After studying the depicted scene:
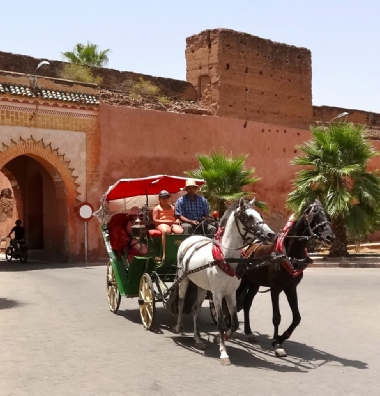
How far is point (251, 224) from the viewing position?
6.51 m

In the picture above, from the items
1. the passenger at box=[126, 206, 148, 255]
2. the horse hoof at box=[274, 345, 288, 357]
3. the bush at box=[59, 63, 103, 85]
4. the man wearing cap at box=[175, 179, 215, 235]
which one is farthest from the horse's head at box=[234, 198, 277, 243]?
the bush at box=[59, 63, 103, 85]

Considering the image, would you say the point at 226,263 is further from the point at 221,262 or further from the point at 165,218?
the point at 165,218

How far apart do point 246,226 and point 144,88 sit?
81.6 ft

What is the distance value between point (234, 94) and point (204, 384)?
28.3 m

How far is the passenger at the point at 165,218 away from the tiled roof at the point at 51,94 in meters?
11.1

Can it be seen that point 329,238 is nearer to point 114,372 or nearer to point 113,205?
point 114,372

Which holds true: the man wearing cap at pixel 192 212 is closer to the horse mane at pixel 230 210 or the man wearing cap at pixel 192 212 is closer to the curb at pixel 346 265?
the horse mane at pixel 230 210

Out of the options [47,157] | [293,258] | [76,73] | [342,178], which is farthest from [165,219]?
[76,73]

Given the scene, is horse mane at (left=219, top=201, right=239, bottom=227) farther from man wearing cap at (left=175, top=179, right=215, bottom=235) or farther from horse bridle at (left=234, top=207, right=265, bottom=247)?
man wearing cap at (left=175, top=179, right=215, bottom=235)

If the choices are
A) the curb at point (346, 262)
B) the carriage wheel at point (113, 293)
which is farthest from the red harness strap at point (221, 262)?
the curb at point (346, 262)

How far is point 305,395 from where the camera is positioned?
17.2 feet

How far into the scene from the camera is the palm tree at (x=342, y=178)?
17969 millimetres

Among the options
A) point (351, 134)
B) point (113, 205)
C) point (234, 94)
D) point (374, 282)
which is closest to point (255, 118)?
point (234, 94)

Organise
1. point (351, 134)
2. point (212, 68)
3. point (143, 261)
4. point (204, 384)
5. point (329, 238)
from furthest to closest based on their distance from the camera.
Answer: point (212, 68) < point (351, 134) < point (143, 261) < point (329, 238) < point (204, 384)
